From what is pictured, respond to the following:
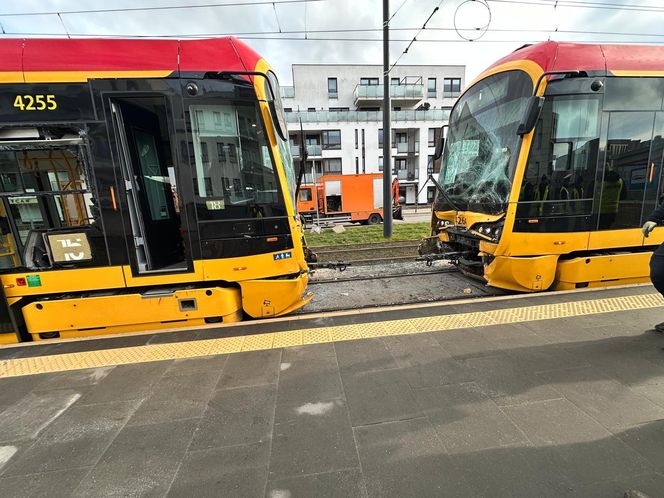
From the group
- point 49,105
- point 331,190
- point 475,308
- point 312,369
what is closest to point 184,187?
point 49,105

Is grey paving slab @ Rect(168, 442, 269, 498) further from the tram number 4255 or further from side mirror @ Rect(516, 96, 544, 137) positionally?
side mirror @ Rect(516, 96, 544, 137)

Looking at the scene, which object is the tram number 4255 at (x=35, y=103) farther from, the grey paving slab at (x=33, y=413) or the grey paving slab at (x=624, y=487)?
the grey paving slab at (x=624, y=487)

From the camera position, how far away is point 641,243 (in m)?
4.48

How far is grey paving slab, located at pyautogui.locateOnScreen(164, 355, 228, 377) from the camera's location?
116 inches

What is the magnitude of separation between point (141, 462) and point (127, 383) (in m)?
1.08

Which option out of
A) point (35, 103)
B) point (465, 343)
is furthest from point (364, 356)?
point (35, 103)

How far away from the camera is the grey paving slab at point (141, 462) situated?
5.86 feet

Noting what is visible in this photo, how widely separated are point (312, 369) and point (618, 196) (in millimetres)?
4844

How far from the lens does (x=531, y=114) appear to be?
3.84 metres

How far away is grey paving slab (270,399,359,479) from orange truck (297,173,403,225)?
17548mm

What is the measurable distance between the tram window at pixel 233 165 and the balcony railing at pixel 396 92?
32.3 meters

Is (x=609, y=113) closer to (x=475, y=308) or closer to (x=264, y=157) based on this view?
(x=475, y=308)

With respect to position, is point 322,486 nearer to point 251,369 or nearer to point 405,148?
point 251,369

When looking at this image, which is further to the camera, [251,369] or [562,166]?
[562,166]
